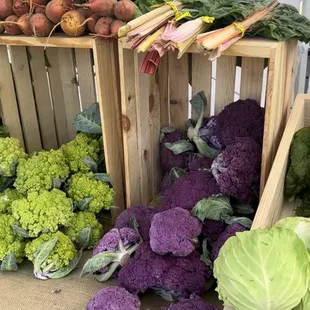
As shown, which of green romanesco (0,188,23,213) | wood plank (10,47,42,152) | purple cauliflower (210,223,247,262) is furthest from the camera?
wood plank (10,47,42,152)

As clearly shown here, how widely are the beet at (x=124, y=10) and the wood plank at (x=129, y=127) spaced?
0.09 metres

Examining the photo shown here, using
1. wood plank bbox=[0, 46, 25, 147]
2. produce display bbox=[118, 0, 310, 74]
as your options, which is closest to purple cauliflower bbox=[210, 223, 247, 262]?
produce display bbox=[118, 0, 310, 74]

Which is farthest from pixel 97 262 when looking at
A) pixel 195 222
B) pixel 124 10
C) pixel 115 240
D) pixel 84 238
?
pixel 124 10

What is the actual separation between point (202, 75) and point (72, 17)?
51 centimetres

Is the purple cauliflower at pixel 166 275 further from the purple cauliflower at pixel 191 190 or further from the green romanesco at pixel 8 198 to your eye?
the green romanesco at pixel 8 198

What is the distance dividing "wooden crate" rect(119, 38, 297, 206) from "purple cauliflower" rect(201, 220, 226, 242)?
174 mm

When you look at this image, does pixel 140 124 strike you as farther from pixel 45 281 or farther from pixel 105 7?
pixel 45 281

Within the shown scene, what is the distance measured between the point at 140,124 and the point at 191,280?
54 centimetres

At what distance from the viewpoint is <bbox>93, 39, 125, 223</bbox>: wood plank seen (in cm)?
127

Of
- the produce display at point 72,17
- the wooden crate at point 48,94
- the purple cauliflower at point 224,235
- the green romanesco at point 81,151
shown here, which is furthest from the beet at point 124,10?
the purple cauliflower at point 224,235

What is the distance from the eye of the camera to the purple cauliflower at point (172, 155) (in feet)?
5.08

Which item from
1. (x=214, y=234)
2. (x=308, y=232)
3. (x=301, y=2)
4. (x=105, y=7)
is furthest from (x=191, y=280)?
(x=301, y=2)

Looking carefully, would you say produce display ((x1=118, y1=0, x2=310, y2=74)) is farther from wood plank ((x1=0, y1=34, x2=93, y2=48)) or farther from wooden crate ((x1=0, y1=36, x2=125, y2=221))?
wooden crate ((x1=0, y1=36, x2=125, y2=221))

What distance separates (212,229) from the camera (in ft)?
4.06
